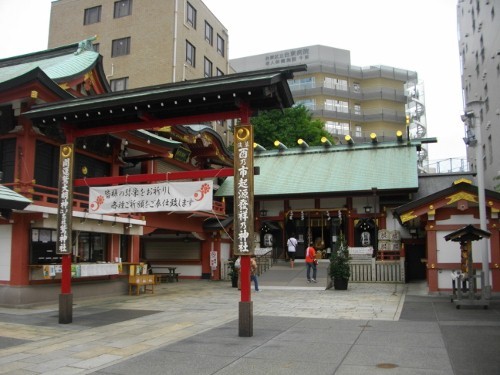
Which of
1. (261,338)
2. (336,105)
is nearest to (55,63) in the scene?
(261,338)

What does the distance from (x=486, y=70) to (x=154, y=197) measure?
2616cm

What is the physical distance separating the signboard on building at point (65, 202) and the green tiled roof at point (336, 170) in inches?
693

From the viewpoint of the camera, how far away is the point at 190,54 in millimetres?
39375

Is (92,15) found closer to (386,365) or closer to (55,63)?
(55,63)

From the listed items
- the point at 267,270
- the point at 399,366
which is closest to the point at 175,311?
the point at 399,366

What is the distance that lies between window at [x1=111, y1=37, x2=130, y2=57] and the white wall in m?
26.4

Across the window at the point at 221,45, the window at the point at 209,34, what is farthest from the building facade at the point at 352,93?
the window at the point at 209,34

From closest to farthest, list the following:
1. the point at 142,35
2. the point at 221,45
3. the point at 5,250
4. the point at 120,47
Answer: the point at 5,250 < the point at 142,35 < the point at 120,47 < the point at 221,45

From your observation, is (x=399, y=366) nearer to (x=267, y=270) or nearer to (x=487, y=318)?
(x=487, y=318)

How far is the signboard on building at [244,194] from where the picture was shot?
9.93 m

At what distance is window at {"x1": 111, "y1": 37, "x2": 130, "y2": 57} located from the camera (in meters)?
38.7

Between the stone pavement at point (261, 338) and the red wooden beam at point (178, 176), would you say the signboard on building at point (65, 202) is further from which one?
the stone pavement at point (261, 338)

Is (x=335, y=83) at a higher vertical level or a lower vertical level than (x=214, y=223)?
higher

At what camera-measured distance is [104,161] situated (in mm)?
19656
